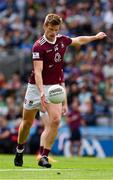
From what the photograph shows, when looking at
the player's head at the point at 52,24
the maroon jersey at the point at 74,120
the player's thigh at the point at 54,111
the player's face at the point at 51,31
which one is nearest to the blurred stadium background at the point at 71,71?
the maroon jersey at the point at 74,120

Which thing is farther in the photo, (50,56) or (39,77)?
(50,56)

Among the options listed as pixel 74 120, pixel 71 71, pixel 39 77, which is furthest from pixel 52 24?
pixel 71 71

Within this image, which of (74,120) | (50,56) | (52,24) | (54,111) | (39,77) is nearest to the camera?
(52,24)

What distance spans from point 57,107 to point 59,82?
0.57 meters

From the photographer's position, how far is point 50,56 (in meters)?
13.1

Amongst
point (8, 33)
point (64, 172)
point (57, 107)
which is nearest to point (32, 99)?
point (57, 107)

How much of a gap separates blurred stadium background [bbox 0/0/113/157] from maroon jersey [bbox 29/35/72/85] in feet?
31.7

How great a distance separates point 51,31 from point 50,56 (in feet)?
1.53

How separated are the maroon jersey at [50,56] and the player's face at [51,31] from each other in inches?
4.3

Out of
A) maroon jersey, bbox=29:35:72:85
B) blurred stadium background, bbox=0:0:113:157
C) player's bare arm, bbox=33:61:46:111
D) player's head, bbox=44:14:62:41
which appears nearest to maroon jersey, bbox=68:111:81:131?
blurred stadium background, bbox=0:0:113:157

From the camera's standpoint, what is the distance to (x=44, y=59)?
13094 mm

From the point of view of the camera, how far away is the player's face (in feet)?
41.8

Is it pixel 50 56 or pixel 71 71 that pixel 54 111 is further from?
pixel 71 71

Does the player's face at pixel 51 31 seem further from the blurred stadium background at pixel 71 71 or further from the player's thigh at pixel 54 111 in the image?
the blurred stadium background at pixel 71 71
